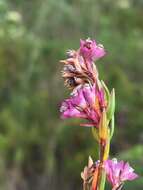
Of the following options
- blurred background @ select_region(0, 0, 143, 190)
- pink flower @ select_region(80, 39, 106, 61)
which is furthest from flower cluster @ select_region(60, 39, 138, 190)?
blurred background @ select_region(0, 0, 143, 190)

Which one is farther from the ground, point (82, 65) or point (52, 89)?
point (52, 89)

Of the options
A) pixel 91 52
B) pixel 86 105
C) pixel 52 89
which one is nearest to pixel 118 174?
pixel 86 105

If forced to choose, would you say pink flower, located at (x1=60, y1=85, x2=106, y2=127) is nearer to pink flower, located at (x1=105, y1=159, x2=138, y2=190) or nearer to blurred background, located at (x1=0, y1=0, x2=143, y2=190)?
pink flower, located at (x1=105, y1=159, x2=138, y2=190)

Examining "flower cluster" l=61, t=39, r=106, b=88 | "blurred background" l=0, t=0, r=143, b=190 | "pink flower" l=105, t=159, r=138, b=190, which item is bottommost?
"pink flower" l=105, t=159, r=138, b=190

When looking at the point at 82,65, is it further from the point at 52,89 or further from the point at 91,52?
the point at 52,89

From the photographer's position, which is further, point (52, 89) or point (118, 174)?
point (52, 89)

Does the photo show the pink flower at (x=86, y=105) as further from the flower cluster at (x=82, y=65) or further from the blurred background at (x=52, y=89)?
the blurred background at (x=52, y=89)

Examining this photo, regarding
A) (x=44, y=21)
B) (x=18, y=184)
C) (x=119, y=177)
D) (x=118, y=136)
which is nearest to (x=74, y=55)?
(x=119, y=177)

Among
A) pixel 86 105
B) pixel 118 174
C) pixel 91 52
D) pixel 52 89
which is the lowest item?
pixel 118 174
